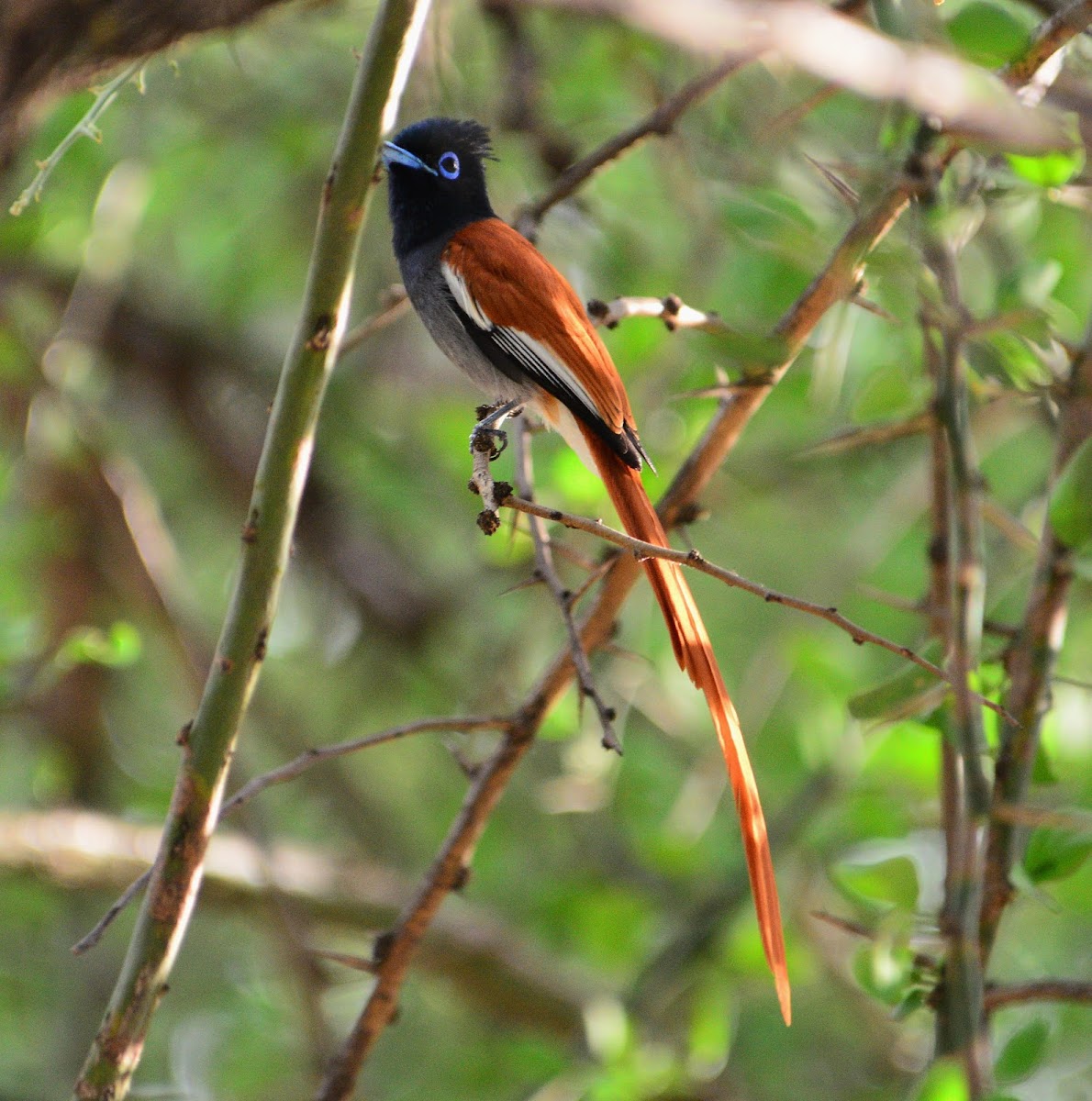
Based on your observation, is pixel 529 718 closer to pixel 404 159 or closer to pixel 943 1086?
pixel 943 1086

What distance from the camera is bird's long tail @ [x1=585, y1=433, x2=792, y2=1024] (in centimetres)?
197

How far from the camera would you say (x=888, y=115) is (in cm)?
237

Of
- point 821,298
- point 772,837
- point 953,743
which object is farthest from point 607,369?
point 772,837

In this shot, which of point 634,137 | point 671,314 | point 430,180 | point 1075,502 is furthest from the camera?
point 430,180

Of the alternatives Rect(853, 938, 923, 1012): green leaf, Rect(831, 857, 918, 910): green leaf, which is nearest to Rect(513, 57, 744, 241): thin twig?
Rect(831, 857, 918, 910): green leaf

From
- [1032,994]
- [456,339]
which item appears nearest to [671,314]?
[456,339]

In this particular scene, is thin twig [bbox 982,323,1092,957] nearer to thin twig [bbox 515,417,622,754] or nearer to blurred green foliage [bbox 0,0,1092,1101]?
blurred green foliage [bbox 0,0,1092,1101]

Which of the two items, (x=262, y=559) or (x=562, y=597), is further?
(x=562, y=597)

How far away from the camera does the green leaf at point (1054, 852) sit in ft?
7.22

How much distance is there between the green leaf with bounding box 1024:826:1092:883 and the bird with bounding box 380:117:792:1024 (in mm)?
527

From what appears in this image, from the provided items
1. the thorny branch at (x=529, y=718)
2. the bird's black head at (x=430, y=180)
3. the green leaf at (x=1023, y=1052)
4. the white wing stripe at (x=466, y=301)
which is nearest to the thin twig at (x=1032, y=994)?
the green leaf at (x=1023, y=1052)

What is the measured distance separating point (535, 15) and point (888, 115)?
2.66 meters

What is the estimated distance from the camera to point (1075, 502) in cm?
212

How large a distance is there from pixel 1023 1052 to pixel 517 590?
1263 millimetres
